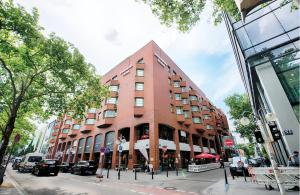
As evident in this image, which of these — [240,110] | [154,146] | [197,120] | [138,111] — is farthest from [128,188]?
[240,110]

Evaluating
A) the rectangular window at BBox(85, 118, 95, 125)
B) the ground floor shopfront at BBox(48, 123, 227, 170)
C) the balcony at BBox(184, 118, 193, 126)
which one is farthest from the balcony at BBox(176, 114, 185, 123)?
the rectangular window at BBox(85, 118, 95, 125)

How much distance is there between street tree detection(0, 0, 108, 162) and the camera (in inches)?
443

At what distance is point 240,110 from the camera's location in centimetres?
4162

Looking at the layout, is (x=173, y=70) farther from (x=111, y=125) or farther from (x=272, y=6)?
(x=272, y=6)

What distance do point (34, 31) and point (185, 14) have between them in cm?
995

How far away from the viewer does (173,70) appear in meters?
41.6

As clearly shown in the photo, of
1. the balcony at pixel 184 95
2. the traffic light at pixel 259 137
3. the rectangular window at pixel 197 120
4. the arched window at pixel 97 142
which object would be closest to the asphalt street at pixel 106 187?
the traffic light at pixel 259 137

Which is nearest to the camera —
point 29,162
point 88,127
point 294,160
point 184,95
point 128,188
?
point 294,160

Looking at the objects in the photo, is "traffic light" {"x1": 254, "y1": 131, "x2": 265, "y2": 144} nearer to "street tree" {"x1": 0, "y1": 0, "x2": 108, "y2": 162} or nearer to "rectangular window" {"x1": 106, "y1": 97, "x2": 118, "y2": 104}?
"street tree" {"x1": 0, "y1": 0, "x2": 108, "y2": 162}

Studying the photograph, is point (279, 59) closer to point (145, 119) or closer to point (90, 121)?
point (145, 119)

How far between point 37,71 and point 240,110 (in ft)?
136

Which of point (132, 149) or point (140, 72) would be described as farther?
point (140, 72)

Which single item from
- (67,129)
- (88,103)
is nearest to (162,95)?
(88,103)

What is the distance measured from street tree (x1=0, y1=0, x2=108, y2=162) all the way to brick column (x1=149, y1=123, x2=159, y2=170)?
1210cm
